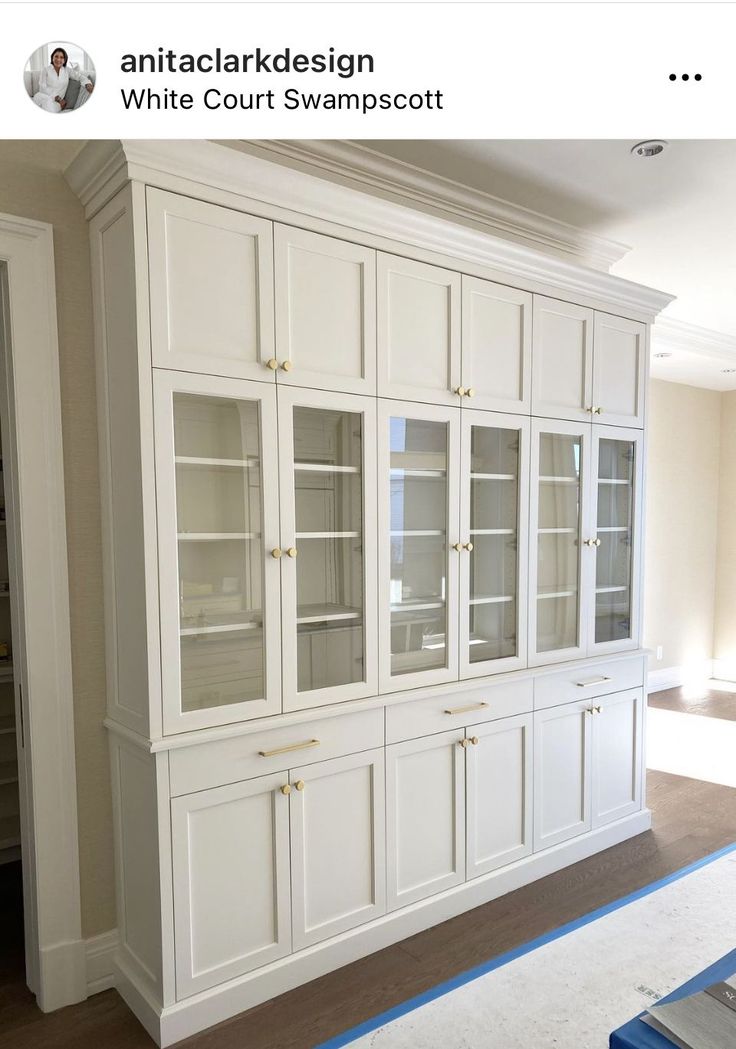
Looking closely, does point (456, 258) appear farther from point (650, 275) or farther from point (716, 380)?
point (716, 380)

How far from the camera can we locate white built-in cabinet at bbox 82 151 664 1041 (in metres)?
2.03

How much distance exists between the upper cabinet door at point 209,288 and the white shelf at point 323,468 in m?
0.30

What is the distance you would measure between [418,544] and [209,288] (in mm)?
1131

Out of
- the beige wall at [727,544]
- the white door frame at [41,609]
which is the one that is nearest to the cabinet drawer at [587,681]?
the white door frame at [41,609]

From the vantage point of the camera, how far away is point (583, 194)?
9.79 ft

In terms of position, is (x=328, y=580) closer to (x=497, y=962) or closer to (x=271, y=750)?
(x=271, y=750)

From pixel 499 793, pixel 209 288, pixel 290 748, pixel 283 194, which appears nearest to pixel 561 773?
pixel 499 793

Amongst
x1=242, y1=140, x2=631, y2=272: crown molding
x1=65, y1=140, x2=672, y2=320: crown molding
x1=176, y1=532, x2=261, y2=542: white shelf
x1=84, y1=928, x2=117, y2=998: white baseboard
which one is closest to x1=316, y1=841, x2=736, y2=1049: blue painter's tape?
x1=84, y1=928, x2=117, y2=998: white baseboard

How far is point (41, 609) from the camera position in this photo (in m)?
2.14

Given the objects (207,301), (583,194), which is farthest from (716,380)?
(207,301)

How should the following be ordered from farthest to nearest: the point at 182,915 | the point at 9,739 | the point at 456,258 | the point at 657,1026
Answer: the point at 9,739
the point at 456,258
the point at 182,915
the point at 657,1026

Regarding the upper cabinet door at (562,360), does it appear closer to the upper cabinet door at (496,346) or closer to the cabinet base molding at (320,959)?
the upper cabinet door at (496,346)
